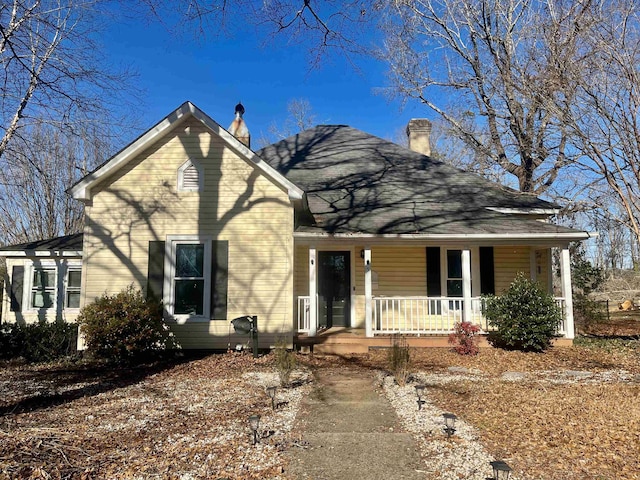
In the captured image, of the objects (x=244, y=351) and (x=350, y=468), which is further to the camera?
(x=244, y=351)

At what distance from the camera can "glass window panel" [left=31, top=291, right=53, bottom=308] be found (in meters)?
12.8

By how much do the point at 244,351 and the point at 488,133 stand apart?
13738 millimetres

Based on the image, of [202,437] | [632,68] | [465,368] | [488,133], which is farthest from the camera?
[488,133]

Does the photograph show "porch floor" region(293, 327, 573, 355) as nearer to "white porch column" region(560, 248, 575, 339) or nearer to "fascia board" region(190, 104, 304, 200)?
"white porch column" region(560, 248, 575, 339)

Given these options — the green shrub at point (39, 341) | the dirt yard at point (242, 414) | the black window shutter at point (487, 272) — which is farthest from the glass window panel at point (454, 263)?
the green shrub at point (39, 341)

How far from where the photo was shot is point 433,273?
11.9 meters

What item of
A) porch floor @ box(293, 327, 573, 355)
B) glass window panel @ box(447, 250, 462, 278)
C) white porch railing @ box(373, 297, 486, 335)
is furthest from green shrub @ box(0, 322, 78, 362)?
glass window panel @ box(447, 250, 462, 278)

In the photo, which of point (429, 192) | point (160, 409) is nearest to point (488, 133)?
point (429, 192)

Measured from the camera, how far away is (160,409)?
598 centimetres

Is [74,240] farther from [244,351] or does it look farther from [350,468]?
[350,468]

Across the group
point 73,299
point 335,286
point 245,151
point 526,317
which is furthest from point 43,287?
point 526,317

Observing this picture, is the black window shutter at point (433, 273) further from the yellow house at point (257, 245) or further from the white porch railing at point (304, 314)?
the white porch railing at point (304, 314)

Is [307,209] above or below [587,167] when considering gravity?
below

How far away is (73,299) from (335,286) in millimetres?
7661
